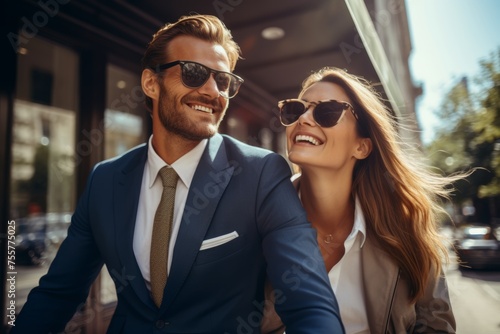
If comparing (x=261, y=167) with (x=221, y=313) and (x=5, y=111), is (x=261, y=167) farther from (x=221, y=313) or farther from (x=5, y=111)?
(x=5, y=111)

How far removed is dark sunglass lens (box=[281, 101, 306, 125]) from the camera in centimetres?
265

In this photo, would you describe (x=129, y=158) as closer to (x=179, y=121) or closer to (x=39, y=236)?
(x=179, y=121)

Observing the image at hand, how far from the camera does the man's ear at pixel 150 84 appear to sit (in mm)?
2439

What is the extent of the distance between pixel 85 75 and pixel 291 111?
320 centimetres

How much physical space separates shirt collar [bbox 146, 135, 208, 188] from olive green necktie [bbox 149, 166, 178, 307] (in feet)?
0.15

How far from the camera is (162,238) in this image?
1841 millimetres

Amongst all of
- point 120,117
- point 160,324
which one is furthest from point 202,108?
point 120,117

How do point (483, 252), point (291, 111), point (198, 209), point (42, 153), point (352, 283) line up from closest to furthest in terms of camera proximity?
point (198, 209)
point (352, 283)
point (291, 111)
point (42, 153)
point (483, 252)

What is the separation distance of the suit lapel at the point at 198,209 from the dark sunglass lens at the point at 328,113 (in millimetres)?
803

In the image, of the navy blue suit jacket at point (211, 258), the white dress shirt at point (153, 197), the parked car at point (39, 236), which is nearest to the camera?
the navy blue suit jacket at point (211, 258)

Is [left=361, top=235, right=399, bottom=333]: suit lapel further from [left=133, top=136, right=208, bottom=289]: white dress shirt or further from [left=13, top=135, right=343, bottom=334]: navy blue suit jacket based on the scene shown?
[left=133, top=136, right=208, bottom=289]: white dress shirt

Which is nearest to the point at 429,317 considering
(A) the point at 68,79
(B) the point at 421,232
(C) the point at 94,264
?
(B) the point at 421,232

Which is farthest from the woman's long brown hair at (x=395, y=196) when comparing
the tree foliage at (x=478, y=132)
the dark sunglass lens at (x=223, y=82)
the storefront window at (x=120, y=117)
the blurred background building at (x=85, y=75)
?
the tree foliage at (x=478, y=132)

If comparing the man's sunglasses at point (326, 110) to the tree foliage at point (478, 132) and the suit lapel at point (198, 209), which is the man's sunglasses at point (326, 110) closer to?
the suit lapel at point (198, 209)
